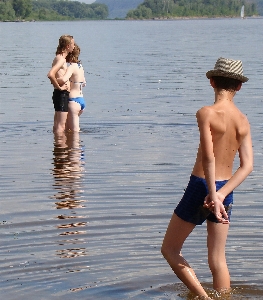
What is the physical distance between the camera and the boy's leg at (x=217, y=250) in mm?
6012

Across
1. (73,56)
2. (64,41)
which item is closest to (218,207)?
(64,41)

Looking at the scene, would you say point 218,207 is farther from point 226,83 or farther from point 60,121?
point 60,121

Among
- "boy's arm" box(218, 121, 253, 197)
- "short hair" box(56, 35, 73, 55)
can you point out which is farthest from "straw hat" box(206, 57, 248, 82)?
"short hair" box(56, 35, 73, 55)

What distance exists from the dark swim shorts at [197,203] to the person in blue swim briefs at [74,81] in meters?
8.18

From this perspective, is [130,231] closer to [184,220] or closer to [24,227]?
[24,227]

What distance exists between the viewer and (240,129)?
593cm

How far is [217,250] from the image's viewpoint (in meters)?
6.07

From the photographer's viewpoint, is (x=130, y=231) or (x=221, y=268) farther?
(x=130, y=231)

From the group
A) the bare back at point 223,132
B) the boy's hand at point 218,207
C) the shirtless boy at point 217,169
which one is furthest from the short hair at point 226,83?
the boy's hand at point 218,207

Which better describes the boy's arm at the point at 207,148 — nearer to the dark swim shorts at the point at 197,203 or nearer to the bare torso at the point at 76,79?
the dark swim shorts at the point at 197,203

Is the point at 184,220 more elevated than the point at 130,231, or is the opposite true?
the point at 184,220

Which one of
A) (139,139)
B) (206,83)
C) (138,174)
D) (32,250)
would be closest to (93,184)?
(138,174)

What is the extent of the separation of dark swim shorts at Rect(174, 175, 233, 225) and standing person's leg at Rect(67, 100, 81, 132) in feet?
29.0

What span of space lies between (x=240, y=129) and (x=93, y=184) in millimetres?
5257
